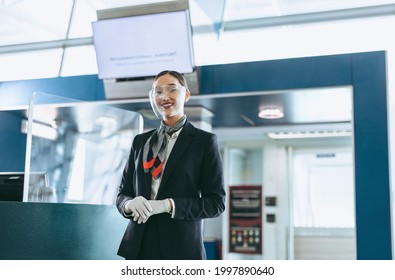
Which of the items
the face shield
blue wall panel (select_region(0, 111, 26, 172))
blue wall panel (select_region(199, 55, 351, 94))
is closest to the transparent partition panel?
blue wall panel (select_region(199, 55, 351, 94))

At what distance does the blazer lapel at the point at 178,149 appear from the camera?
176 cm

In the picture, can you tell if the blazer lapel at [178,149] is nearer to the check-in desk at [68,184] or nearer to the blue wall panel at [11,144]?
the check-in desk at [68,184]

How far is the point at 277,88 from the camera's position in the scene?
13.1 feet

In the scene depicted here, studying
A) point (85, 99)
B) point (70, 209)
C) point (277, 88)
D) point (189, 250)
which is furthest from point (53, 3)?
point (189, 250)

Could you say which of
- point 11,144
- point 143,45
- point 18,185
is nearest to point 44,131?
point 18,185

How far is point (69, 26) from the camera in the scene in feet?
21.5

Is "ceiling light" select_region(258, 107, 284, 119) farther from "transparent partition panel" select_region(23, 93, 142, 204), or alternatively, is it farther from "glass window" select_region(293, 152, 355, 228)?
"transparent partition panel" select_region(23, 93, 142, 204)

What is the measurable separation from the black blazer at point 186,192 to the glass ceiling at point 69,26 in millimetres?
3236

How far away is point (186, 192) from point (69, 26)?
5.24 meters

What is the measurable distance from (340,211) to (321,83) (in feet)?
6.64

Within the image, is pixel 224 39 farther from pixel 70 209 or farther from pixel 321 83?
pixel 70 209

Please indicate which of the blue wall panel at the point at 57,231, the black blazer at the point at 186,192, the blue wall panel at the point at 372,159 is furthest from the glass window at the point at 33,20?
the black blazer at the point at 186,192

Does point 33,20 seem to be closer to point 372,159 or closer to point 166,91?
point 372,159

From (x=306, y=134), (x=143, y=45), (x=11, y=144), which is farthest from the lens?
(x=306, y=134)
